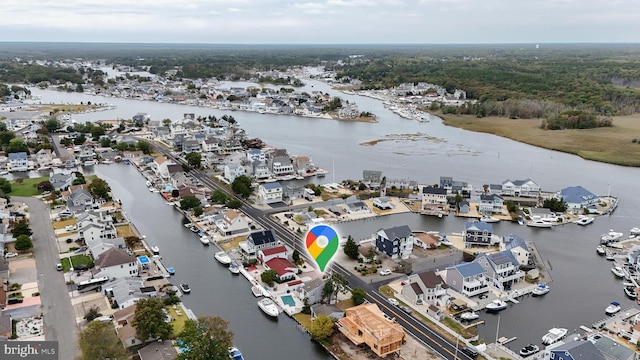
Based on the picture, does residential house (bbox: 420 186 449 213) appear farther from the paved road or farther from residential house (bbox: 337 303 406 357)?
the paved road

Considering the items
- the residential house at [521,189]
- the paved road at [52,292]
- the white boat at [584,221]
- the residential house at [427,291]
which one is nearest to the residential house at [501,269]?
the residential house at [427,291]

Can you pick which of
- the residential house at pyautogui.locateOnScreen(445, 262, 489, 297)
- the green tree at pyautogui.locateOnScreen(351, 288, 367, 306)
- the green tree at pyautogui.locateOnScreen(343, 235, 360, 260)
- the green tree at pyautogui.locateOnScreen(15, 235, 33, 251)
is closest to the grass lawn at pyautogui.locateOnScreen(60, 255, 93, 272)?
the green tree at pyautogui.locateOnScreen(15, 235, 33, 251)

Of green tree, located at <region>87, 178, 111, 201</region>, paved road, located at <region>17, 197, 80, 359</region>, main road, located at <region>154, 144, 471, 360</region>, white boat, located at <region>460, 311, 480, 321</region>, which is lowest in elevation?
white boat, located at <region>460, 311, 480, 321</region>

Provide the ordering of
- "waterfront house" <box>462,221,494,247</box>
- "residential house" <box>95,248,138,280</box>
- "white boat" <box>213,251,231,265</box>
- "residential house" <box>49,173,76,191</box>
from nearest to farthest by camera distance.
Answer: "residential house" <box>95,248,138,280</box> < "white boat" <box>213,251,231,265</box> < "waterfront house" <box>462,221,494,247</box> < "residential house" <box>49,173,76,191</box>

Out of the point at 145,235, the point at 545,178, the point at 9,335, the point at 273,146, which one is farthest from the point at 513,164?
the point at 9,335

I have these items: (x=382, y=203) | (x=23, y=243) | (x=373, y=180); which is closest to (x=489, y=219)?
(x=382, y=203)

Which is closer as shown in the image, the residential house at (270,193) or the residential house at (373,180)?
the residential house at (270,193)

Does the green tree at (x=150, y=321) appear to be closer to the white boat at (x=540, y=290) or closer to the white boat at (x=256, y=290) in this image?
the white boat at (x=256, y=290)
